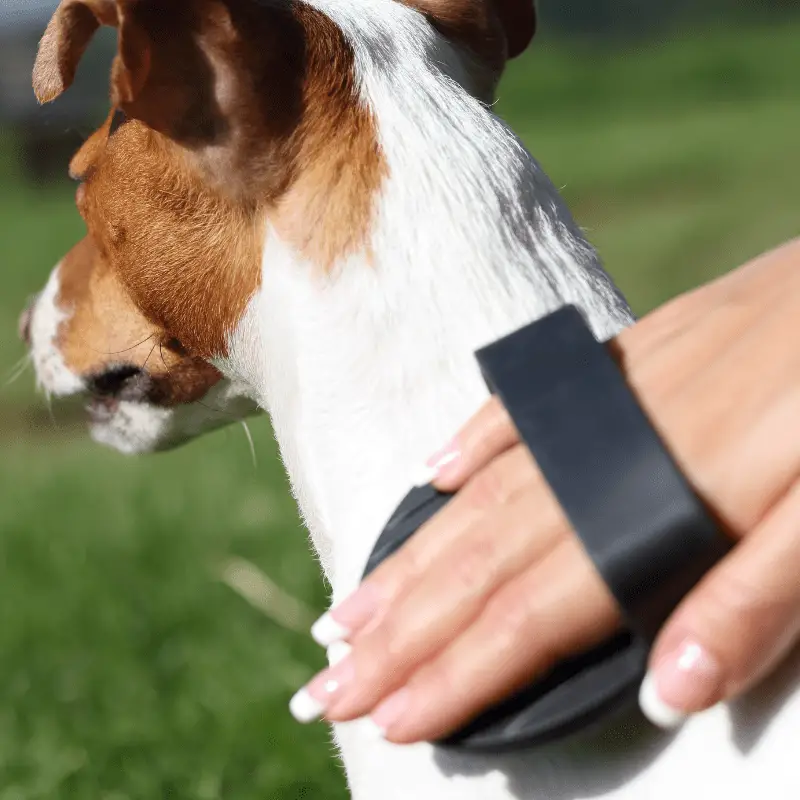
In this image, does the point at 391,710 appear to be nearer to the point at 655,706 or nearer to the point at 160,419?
the point at 655,706

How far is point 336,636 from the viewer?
78 cm

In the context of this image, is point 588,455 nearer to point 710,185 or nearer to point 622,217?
point 622,217

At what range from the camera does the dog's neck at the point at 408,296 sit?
94cm

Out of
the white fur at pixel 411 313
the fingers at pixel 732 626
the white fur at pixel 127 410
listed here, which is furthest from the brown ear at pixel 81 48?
the fingers at pixel 732 626

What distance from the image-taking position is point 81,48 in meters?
0.99

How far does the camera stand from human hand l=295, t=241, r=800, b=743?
650mm

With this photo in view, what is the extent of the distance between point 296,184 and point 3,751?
1.42 metres

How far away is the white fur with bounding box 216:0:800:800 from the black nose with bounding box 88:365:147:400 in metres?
0.31

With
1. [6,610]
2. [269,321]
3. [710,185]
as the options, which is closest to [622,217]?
[710,185]

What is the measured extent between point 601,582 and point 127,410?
2.65ft

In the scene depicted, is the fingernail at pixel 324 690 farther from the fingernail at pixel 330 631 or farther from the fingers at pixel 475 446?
the fingers at pixel 475 446

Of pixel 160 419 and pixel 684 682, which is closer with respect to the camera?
pixel 684 682

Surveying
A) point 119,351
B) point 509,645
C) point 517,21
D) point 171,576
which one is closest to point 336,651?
point 509,645

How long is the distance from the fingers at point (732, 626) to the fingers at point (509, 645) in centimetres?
6
